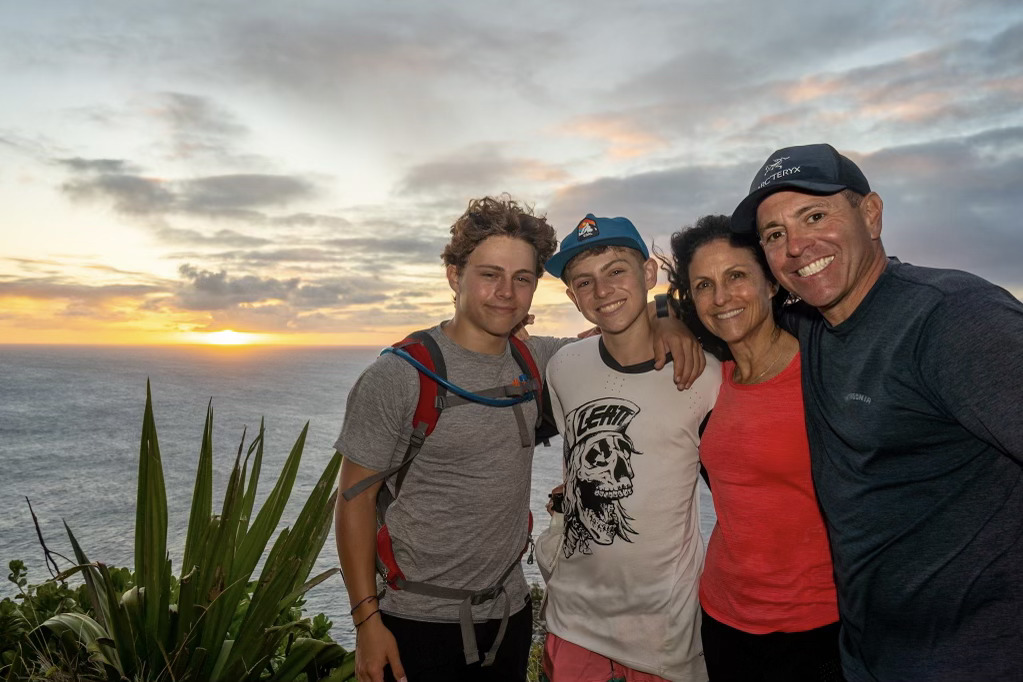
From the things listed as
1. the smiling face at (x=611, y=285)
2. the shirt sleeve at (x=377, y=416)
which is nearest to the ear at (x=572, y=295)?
the smiling face at (x=611, y=285)

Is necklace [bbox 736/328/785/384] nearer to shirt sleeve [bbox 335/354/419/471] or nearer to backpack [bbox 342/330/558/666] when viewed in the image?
backpack [bbox 342/330/558/666]

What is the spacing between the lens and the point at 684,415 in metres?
3.17

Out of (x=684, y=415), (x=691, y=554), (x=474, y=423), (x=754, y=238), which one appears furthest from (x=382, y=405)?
(x=754, y=238)

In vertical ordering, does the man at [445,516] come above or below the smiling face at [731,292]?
below

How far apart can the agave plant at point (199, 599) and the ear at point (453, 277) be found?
112cm

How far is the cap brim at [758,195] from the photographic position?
2.48 m

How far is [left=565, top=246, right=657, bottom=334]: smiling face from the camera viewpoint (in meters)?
3.47

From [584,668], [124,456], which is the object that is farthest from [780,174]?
[124,456]

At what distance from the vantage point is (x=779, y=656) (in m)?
2.85

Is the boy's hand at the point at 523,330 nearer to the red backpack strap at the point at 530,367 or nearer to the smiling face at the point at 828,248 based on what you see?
the red backpack strap at the point at 530,367

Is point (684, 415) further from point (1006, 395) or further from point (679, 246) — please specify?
point (1006, 395)

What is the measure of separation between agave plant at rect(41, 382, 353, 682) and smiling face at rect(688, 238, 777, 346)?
2.15m

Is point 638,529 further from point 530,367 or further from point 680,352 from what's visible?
point 530,367

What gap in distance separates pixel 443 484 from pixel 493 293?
98 centimetres
